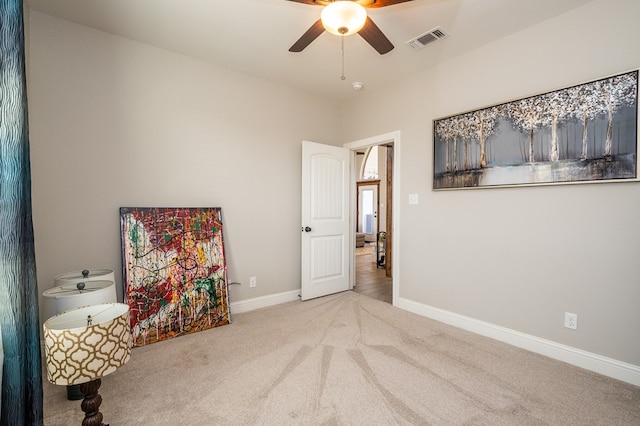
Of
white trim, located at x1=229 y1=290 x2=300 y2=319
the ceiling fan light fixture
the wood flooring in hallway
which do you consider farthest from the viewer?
the wood flooring in hallway

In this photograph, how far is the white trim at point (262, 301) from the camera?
345 centimetres

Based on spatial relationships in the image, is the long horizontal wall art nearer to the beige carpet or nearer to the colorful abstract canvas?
the beige carpet

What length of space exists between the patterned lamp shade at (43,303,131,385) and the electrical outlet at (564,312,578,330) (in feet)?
9.97

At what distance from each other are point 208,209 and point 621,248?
3.58 metres

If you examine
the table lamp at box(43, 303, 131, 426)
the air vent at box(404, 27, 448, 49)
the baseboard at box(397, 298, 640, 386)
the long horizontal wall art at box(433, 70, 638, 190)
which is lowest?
the baseboard at box(397, 298, 640, 386)

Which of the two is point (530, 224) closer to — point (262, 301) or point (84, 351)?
point (262, 301)

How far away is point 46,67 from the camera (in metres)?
2.46

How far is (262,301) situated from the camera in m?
3.67

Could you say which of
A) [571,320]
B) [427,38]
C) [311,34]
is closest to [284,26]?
[311,34]

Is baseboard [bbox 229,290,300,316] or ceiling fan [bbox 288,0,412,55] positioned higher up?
ceiling fan [bbox 288,0,412,55]

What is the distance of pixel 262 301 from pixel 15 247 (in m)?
2.74

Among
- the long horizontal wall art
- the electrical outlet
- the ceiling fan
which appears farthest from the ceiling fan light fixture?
the electrical outlet

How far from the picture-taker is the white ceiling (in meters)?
2.33

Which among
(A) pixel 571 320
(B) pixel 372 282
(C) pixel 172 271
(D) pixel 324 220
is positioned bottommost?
(B) pixel 372 282
